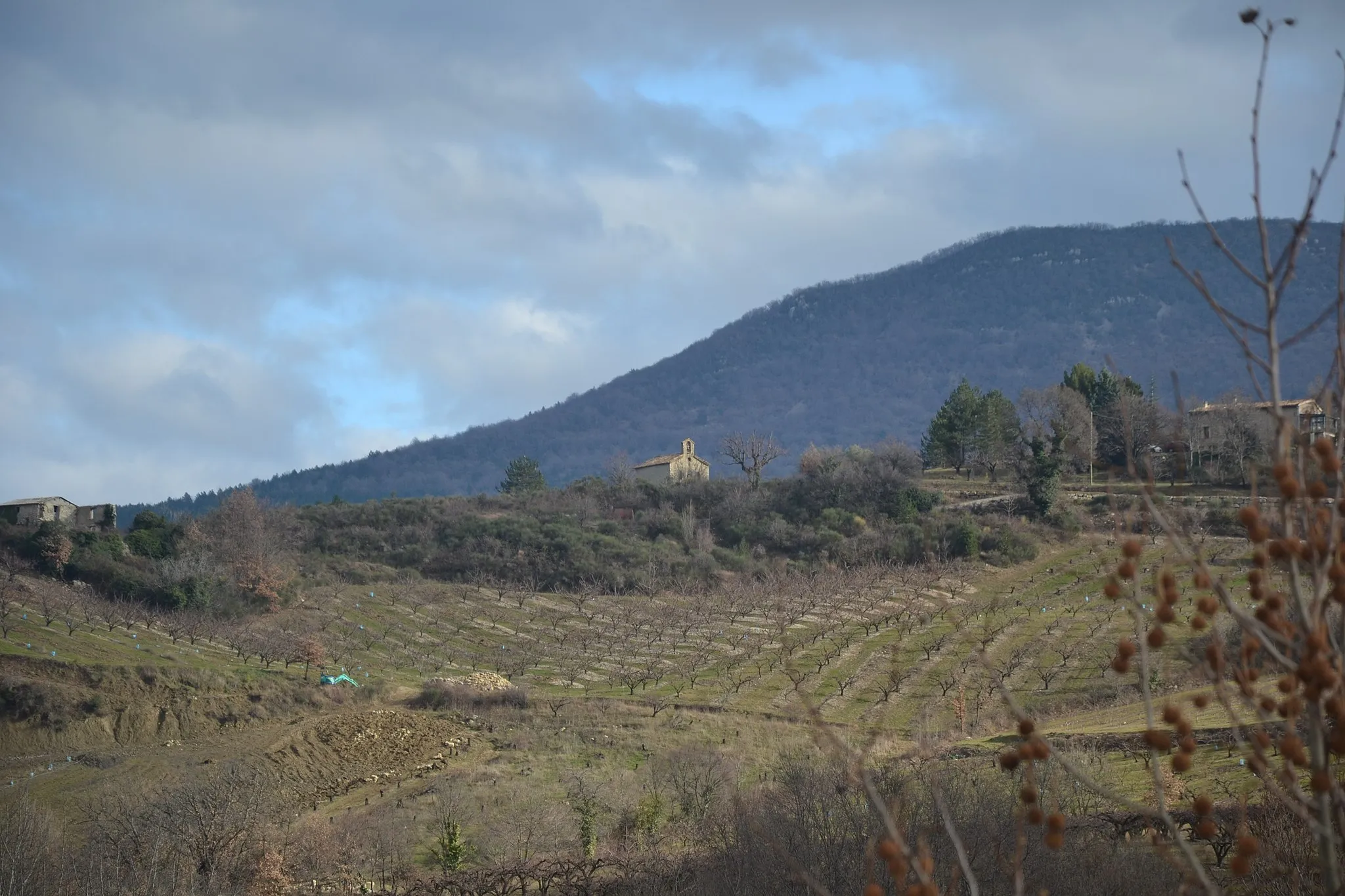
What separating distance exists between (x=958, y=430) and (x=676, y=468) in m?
25.5

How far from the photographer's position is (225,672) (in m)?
41.7

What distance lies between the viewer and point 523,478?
110250 millimetres

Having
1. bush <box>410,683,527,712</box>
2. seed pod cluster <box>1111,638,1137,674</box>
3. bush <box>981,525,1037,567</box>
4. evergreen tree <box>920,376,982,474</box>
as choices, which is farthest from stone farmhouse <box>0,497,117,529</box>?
seed pod cluster <box>1111,638,1137,674</box>

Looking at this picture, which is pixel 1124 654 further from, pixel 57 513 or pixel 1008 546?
pixel 57 513

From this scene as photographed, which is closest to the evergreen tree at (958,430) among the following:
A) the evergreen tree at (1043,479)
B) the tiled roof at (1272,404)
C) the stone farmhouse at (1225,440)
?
the stone farmhouse at (1225,440)

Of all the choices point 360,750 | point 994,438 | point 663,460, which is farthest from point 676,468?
point 360,750

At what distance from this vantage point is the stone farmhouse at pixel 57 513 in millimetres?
66875

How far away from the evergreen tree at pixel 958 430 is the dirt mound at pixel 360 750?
5991cm

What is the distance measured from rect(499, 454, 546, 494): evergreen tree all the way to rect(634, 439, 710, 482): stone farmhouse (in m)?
9.48

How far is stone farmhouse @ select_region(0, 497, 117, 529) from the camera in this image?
2633 inches

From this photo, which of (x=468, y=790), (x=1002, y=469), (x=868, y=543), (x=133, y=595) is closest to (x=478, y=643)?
(x=133, y=595)

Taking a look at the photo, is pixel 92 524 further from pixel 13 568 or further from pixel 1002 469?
pixel 1002 469

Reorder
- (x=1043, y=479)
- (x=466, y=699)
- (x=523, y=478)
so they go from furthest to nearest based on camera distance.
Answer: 1. (x=523, y=478)
2. (x=1043, y=479)
3. (x=466, y=699)

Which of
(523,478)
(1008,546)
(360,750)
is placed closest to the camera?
(360,750)
